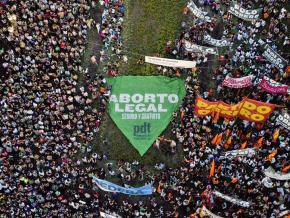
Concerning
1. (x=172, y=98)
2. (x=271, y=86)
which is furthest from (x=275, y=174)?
(x=172, y=98)

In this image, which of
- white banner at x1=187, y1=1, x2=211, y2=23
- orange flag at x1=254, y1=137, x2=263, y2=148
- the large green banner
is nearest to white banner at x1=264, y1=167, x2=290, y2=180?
orange flag at x1=254, y1=137, x2=263, y2=148

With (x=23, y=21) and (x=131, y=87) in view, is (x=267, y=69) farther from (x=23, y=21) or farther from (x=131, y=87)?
(x=23, y=21)

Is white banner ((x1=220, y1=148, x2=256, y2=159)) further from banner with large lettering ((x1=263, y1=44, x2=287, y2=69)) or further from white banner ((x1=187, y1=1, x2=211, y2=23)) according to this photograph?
white banner ((x1=187, y1=1, x2=211, y2=23))

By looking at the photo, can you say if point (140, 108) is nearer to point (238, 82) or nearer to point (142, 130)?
point (142, 130)

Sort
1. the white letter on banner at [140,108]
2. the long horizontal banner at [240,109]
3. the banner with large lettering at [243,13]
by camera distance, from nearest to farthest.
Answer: the long horizontal banner at [240,109]
the banner with large lettering at [243,13]
the white letter on banner at [140,108]

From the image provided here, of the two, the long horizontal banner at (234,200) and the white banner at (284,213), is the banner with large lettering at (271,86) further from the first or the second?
the white banner at (284,213)

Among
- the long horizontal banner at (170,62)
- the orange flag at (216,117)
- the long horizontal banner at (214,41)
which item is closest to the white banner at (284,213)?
the orange flag at (216,117)

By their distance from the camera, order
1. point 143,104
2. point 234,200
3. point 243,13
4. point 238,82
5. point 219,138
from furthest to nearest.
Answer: point 143,104, point 234,200, point 219,138, point 243,13, point 238,82
